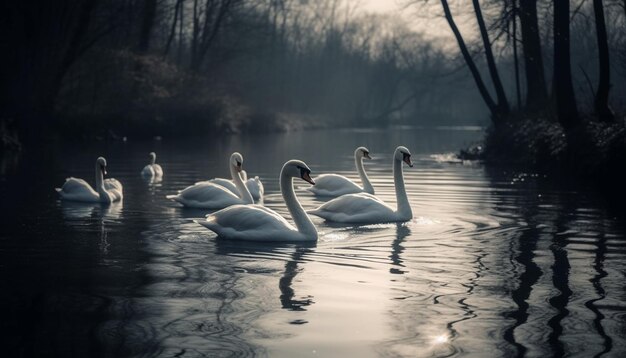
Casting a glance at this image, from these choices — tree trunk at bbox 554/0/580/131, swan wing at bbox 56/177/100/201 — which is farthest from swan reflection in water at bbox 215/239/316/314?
tree trunk at bbox 554/0/580/131

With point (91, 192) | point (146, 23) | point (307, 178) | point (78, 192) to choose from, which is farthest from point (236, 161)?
point (146, 23)

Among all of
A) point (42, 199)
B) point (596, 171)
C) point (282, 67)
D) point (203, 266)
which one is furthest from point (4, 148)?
point (282, 67)

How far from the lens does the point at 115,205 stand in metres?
16.6

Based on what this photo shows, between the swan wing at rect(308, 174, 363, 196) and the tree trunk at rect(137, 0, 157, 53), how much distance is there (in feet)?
106

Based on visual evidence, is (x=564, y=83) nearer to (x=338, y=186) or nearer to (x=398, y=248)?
(x=338, y=186)

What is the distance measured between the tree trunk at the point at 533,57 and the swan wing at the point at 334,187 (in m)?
11.6

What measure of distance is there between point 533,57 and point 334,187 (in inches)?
529

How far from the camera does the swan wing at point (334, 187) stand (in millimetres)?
18297

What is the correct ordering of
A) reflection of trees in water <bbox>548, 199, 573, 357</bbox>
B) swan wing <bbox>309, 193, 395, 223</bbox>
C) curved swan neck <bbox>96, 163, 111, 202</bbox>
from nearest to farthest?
reflection of trees in water <bbox>548, 199, 573, 357</bbox> < swan wing <bbox>309, 193, 395, 223</bbox> < curved swan neck <bbox>96, 163, 111, 202</bbox>

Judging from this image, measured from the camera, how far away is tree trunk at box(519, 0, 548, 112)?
1136 inches

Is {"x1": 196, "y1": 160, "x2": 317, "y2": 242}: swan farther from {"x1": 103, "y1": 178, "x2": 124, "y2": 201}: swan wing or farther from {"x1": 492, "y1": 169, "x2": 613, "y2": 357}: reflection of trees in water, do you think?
{"x1": 103, "y1": 178, "x2": 124, "y2": 201}: swan wing

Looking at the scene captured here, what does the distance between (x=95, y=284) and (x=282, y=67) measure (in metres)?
79.9

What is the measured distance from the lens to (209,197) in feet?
52.2

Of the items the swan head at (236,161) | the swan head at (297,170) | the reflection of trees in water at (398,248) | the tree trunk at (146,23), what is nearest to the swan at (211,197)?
the swan head at (236,161)
